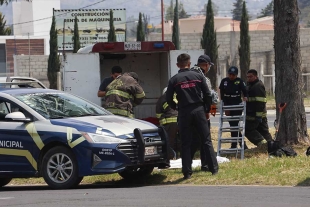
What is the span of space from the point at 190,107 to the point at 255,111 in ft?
15.1

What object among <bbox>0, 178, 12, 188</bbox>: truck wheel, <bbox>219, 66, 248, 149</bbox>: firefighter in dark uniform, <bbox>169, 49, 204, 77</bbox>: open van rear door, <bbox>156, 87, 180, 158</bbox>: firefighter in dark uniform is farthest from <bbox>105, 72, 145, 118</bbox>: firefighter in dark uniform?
<bbox>169, 49, 204, 77</bbox>: open van rear door

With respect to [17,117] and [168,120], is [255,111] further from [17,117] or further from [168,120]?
[17,117]

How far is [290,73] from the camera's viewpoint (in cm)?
1545

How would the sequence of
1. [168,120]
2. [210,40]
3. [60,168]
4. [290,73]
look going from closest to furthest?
[60,168] < [290,73] < [168,120] < [210,40]

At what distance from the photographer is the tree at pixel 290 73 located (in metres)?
15.4

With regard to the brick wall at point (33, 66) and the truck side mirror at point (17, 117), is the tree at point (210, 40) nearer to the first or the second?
the brick wall at point (33, 66)

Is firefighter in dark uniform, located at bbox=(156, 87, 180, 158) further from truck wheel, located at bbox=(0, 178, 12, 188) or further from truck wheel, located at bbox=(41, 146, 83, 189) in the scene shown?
truck wheel, located at bbox=(41, 146, 83, 189)

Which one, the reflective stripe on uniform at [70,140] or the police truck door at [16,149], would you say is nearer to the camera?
the reflective stripe on uniform at [70,140]

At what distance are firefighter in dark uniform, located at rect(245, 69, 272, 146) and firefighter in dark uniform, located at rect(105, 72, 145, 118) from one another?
2.88 m

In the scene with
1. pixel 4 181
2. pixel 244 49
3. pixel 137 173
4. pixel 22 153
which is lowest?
pixel 4 181

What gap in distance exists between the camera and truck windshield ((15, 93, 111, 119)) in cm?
1245

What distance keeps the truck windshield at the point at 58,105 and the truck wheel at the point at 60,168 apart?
65 centimetres

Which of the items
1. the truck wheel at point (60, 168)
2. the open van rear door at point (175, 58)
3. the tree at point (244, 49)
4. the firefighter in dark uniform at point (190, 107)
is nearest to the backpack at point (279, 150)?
the firefighter in dark uniform at point (190, 107)

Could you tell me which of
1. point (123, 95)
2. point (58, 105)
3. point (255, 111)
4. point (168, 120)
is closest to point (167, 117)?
point (168, 120)
